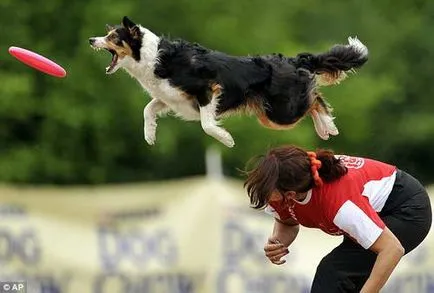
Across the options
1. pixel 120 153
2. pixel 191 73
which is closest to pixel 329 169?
pixel 191 73

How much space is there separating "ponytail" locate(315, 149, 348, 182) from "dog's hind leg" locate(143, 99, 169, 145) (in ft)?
2.82

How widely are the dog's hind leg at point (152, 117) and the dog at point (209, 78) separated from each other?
111 mm

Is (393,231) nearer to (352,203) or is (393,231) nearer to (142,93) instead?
(352,203)

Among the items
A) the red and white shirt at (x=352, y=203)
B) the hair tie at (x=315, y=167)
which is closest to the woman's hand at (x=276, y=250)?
the red and white shirt at (x=352, y=203)

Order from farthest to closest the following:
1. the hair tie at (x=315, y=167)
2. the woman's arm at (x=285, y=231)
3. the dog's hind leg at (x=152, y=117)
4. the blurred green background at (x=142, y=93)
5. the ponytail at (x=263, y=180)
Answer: the blurred green background at (x=142, y=93)
the woman's arm at (x=285, y=231)
the dog's hind leg at (x=152, y=117)
the hair tie at (x=315, y=167)
the ponytail at (x=263, y=180)

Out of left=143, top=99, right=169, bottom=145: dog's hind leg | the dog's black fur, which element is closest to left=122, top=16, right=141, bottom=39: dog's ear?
the dog's black fur

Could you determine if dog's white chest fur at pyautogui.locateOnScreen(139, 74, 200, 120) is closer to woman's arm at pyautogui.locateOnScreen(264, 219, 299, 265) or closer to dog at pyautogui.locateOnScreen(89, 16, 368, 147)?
dog at pyautogui.locateOnScreen(89, 16, 368, 147)

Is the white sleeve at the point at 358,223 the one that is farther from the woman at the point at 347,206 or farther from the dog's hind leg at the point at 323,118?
the dog's hind leg at the point at 323,118

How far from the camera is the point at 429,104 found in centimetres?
1447

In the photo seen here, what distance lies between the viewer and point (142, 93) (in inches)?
489

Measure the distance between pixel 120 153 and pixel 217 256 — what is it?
3282mm

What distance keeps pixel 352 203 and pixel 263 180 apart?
45 cm

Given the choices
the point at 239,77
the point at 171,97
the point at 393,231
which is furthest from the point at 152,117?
the point at 393,231
